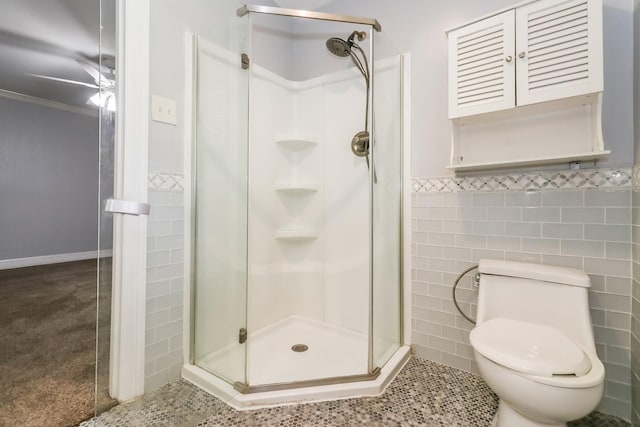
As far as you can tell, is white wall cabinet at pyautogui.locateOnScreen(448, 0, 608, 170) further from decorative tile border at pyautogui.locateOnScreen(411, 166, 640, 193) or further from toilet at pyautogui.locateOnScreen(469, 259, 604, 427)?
toilet at pyautogui.locateOnScreen(469, 259, 604, 427)

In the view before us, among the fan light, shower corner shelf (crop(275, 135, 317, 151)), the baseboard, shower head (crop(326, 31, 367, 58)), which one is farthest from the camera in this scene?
the baseboard

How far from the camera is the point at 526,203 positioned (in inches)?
56.8

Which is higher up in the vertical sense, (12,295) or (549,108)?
(549,108)

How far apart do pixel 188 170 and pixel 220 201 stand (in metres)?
0.21

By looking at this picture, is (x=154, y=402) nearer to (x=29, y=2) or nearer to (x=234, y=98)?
(x=234, y=98)

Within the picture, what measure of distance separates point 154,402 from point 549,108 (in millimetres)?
2164

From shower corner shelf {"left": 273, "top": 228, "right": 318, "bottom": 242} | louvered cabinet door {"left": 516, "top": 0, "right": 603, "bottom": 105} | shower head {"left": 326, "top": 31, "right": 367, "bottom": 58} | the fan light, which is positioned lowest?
shower corner shelf {"left": 273, "top": 228, "right": 318, "bottom": 242}

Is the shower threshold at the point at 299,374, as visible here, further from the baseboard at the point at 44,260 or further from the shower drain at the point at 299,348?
the baseboard at the point at 44,260

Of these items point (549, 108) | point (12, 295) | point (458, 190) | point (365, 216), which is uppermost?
point (549, 108)

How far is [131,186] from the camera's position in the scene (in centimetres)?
122

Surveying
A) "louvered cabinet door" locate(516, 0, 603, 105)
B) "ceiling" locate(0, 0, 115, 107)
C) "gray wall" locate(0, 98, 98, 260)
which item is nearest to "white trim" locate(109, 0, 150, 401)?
"ceiling" locate(0, 0, 115, 107)

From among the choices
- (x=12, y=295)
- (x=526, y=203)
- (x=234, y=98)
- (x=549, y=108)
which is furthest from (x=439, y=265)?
(x=12, y=295)

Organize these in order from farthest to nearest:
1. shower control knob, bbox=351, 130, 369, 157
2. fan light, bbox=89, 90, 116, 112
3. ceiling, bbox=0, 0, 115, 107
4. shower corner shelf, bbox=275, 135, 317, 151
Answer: ceiling, bbox=0, 0, 115, 107 < shower corner shelf, bbox=275, 135, 317, 151 < shower control knob, bbox=351, 130, 369, 157 < fan light, bbox=89, 90, 116, 112

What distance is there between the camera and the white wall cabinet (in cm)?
118
